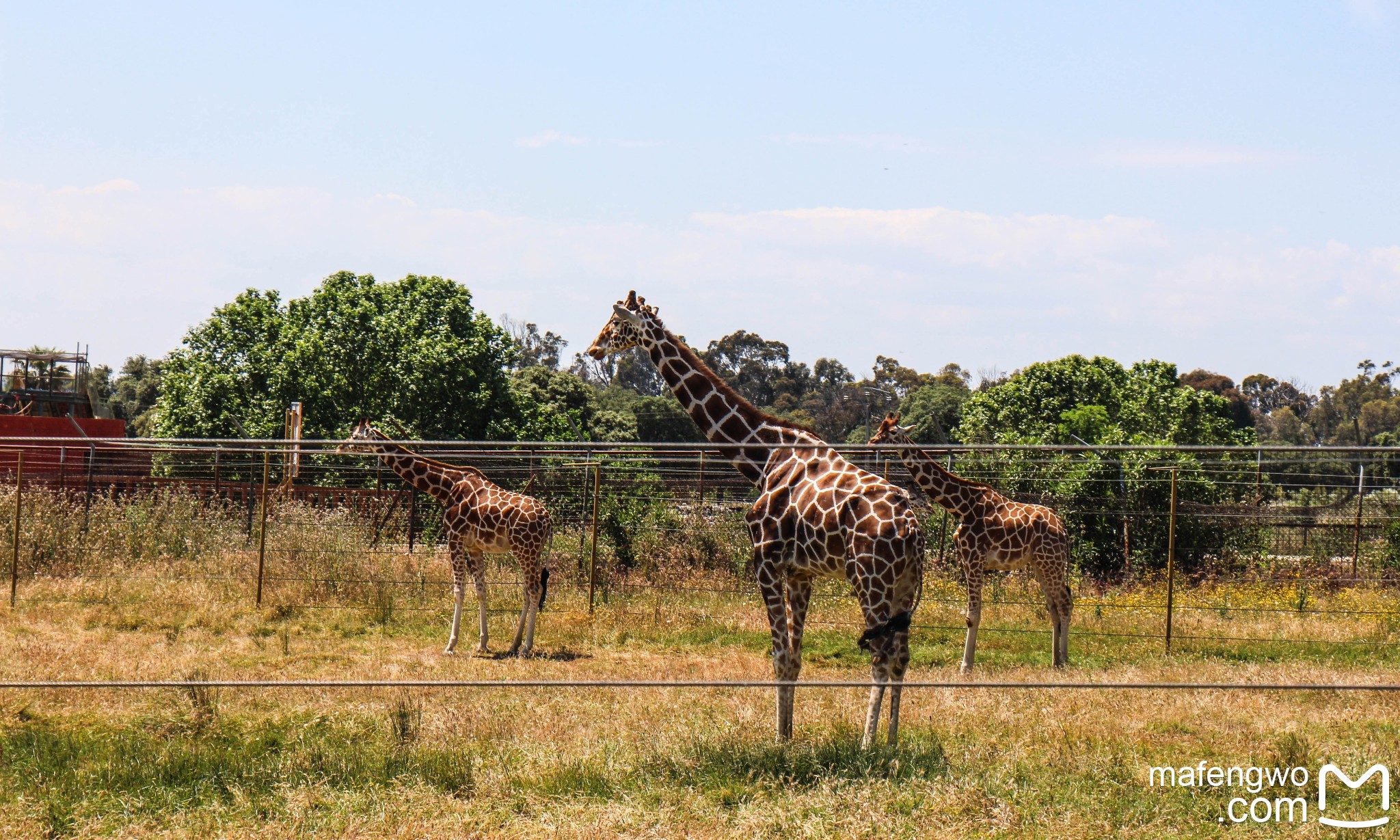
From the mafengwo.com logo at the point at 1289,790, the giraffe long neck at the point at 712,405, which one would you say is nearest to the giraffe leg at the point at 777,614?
the giraffe long neck at the point at 712,405

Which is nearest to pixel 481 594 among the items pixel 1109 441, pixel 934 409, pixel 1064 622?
pixel 1064 622

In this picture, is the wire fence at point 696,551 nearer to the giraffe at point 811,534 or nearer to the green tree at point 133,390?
the giraffe at point 811,534

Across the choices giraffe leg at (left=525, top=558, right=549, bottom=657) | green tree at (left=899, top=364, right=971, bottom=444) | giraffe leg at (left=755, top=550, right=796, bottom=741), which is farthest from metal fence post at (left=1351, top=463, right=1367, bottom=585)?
green tree at (left=899, top=364, right=971, bottom=444)

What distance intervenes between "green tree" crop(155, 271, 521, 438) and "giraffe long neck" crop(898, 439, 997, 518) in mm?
25496

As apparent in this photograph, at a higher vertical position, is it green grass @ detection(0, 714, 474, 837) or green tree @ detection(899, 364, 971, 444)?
green tree @ detection(899, 364, 971, 444)

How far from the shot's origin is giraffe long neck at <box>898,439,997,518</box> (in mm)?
12648

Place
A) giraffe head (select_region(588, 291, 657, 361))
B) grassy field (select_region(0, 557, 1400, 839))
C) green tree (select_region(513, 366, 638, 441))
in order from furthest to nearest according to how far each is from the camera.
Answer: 1. green tree (select_region(513, 366, 638, 441))
2. giraffe head (select_region(588, 291, 657, 361))
3. grassy field (select_region(0, 557, 1400, 839))

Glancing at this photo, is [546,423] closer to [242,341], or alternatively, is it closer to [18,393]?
[242,341]

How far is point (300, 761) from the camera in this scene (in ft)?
24.8

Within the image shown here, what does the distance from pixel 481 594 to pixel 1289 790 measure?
870 centimetres

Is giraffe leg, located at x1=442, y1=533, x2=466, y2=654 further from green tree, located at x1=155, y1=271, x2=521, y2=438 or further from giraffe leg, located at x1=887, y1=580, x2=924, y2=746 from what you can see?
green tree, located at x1=155, y1=271, x2=521, y2=438

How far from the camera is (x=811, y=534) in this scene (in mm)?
8180

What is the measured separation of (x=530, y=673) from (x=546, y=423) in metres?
27.8

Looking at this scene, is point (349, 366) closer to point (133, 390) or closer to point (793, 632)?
point (793, 632)
